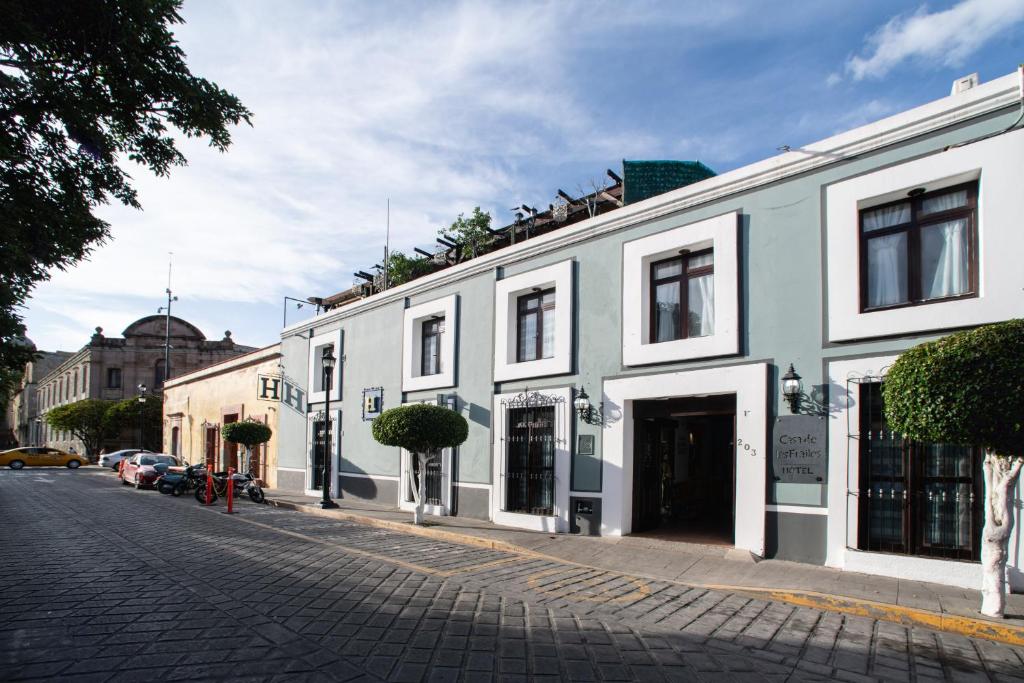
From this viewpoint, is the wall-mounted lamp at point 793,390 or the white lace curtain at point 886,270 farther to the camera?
the wall-mounted lamp at point 793,390

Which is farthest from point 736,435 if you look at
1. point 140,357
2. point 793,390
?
point 140,357

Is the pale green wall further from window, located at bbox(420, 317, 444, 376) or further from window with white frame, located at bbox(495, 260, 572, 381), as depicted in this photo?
window, located at bbox(420, 317, 444, 376)

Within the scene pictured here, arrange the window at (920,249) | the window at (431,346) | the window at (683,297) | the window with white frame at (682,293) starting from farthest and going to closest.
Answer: the window at (431,346) → the window at (683,297) → the window with white frame at (682,293) → the window at (920,249)

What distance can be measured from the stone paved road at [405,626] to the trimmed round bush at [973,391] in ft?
6.54

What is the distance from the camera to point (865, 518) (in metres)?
8.75

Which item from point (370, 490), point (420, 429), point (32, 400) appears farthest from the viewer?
point (32, 400)

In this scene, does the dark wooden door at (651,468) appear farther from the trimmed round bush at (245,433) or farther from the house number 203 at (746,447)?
the trimmed round bush at (245,433)

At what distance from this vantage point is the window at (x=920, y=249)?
8328 mm

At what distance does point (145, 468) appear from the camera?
957 inches

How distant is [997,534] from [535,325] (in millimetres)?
9193

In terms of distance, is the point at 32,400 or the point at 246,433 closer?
the point at 246,433

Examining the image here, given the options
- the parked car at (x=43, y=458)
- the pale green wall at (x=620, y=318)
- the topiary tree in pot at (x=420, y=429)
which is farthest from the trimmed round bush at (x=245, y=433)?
the parked car at (x=43, y=458)

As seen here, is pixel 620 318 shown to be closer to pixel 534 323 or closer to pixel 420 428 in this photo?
pixel 534 323

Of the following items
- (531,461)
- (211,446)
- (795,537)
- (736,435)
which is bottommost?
(211,446)
